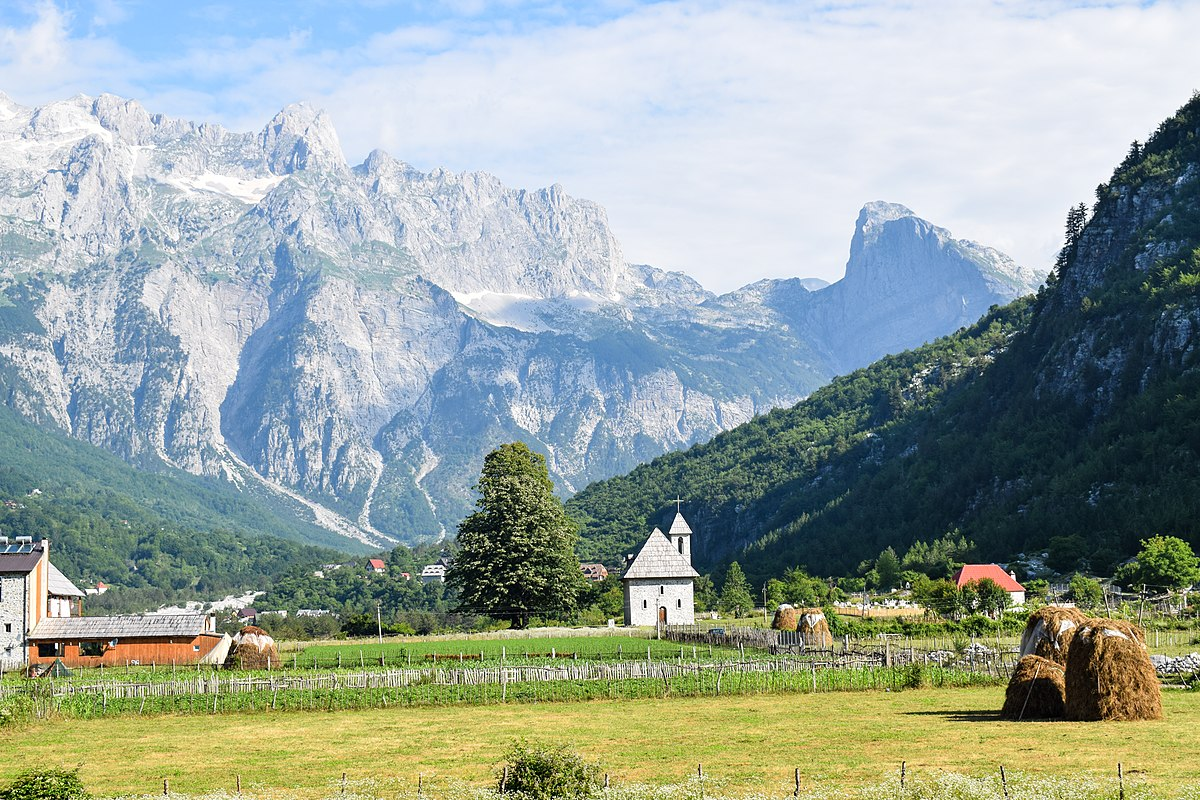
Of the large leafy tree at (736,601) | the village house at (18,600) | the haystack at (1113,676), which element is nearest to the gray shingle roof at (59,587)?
the village house at (18,600)

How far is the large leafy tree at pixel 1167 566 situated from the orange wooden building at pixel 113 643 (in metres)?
53.3

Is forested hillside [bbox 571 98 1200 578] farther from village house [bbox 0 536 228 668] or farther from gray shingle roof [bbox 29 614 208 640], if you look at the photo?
village house [bbox 0 536 228 668]

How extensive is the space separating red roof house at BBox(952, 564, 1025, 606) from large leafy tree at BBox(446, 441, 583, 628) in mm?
25972

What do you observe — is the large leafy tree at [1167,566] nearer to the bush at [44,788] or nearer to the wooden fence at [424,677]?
the wooden fence at [424,677]

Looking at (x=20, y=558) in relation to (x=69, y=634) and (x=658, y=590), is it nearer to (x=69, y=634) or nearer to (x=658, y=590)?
(x=69, y=634)

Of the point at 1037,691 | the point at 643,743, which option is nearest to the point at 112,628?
the point at 643,743

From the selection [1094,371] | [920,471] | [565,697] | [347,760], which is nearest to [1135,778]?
[347,760]

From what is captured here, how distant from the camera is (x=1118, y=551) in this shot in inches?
3716

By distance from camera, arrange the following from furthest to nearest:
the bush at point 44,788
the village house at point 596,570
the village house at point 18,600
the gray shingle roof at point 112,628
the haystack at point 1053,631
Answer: the village house at point 596,570 → the gray shingle roof at point 112,628 → the village house at point 18,600 → the haystack at point 1053,631 → the bush at point 44,788

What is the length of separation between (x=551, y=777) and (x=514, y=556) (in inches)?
2314

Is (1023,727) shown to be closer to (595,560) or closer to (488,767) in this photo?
(488,767)

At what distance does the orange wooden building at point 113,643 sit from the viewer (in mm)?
69750

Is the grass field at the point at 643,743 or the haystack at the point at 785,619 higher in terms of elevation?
the haystack at the point at 785,619

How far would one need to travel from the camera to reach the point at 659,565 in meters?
92.8
